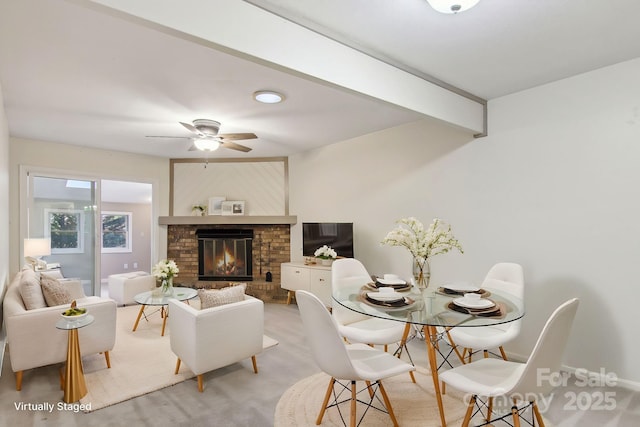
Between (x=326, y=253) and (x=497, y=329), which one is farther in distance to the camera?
(x=326, y=253)

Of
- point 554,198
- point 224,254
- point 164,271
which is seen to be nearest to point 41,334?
point 164,271

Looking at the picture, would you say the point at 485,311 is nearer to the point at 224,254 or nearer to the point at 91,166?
the point at 224,254

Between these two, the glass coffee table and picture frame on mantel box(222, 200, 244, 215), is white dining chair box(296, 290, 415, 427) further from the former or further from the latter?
picture frame on mantel box(222, 200, 244, 215)

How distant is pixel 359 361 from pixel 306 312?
1.56 ft

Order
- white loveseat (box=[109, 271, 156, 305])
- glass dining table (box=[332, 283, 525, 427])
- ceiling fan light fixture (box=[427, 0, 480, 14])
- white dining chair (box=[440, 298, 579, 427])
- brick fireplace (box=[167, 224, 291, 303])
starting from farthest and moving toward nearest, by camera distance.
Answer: brick fireplace (box=[167, 224, 291, 303])
white loveseat (box=[109, 271, 156, 305])
glass dining table (box=[332, 283, 525, 427])
ceiling fan light fixture (box=[427, 0, 480, 14])
white dining chair (box=[440, 298, 579, 427])

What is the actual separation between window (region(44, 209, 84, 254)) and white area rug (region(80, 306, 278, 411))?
6.71ft

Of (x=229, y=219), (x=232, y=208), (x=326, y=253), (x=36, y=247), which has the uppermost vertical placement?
(x=232, y=208)

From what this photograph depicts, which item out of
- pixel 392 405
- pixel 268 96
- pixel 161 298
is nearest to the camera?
pixel 392 405

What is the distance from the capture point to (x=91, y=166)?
5305 millimetres

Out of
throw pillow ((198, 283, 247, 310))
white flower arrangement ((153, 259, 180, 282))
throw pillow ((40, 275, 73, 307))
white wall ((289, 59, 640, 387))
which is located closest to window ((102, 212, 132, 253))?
white flower arrangement ((153, 259, 180, 282))

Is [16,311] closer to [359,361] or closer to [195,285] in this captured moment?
[359,361]

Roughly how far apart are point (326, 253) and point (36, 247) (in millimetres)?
3697

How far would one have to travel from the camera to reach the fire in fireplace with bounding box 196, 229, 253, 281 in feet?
19.4

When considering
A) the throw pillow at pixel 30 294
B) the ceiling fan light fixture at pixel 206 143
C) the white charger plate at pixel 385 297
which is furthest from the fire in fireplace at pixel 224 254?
the white charger plate at pixel 385 297
